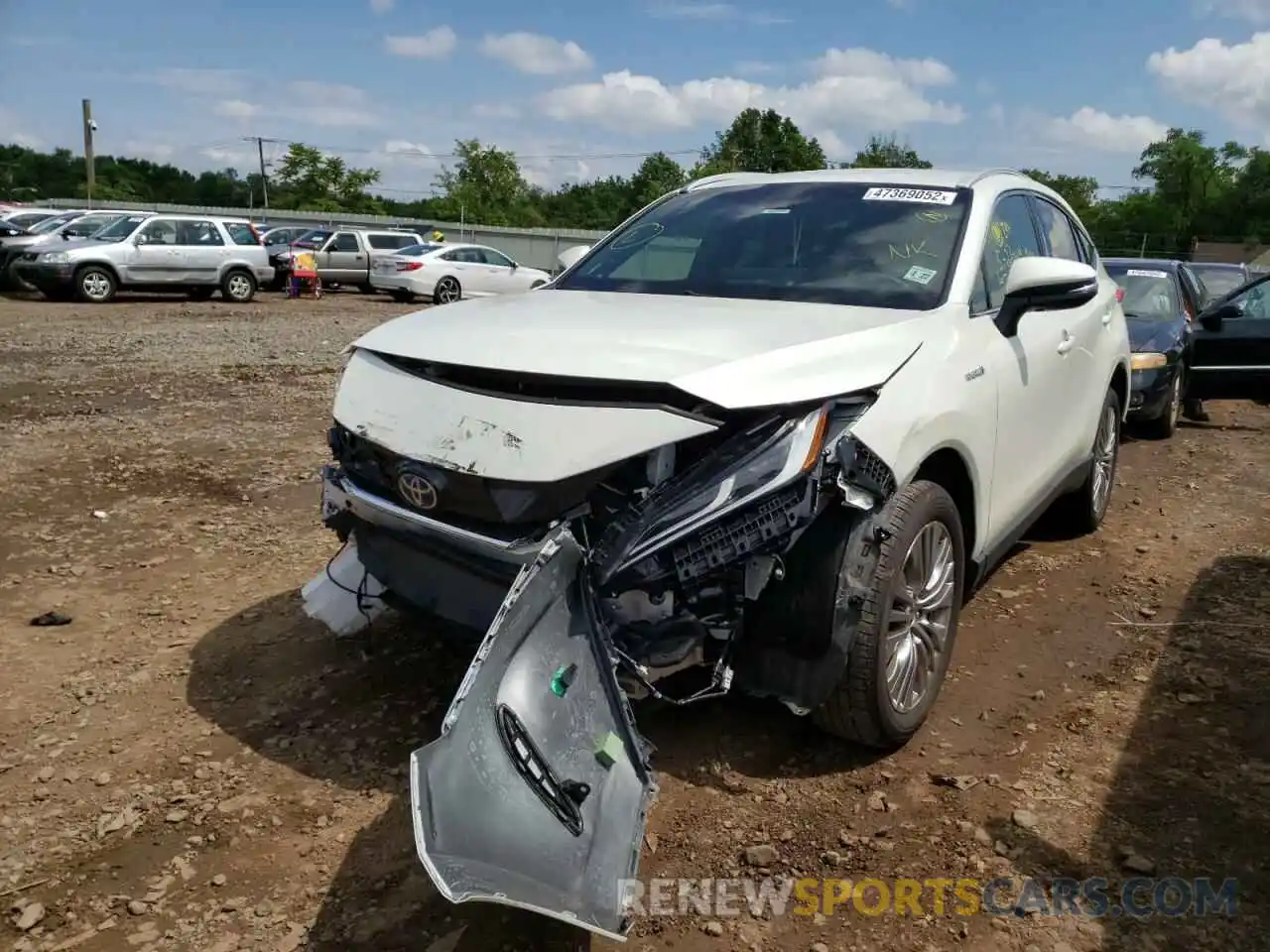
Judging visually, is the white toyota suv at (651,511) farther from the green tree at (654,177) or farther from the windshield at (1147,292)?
the green tree at (654,177)

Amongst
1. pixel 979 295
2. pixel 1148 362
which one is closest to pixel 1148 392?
pixel 1148 362

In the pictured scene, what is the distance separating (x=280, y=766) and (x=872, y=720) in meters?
1.82

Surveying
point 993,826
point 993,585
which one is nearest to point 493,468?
point 993,826

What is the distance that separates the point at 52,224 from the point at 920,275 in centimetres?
2249

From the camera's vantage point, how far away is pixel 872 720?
291 centimetres

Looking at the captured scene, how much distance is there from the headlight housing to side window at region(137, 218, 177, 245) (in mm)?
19368

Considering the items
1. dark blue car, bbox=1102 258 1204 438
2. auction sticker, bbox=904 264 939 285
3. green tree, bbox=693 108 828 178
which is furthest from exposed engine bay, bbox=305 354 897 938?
green tree, bbox=693 108 828 178

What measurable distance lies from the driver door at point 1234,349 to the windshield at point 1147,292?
1.66 ft

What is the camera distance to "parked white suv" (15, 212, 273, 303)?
18.2m

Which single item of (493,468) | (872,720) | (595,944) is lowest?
(595,944)

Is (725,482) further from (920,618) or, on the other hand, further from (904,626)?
(920,618)

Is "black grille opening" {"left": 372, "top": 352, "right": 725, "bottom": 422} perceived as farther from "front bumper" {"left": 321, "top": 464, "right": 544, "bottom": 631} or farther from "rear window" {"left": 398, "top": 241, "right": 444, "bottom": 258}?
"rear window" {"left": 398, "top": 241, "right": 444, "bottom": 258}

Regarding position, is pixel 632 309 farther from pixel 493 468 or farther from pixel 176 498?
pixel 176 498

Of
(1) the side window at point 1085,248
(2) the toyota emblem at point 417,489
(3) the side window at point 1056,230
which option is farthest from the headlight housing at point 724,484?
(1) the side window at point 1085,248
